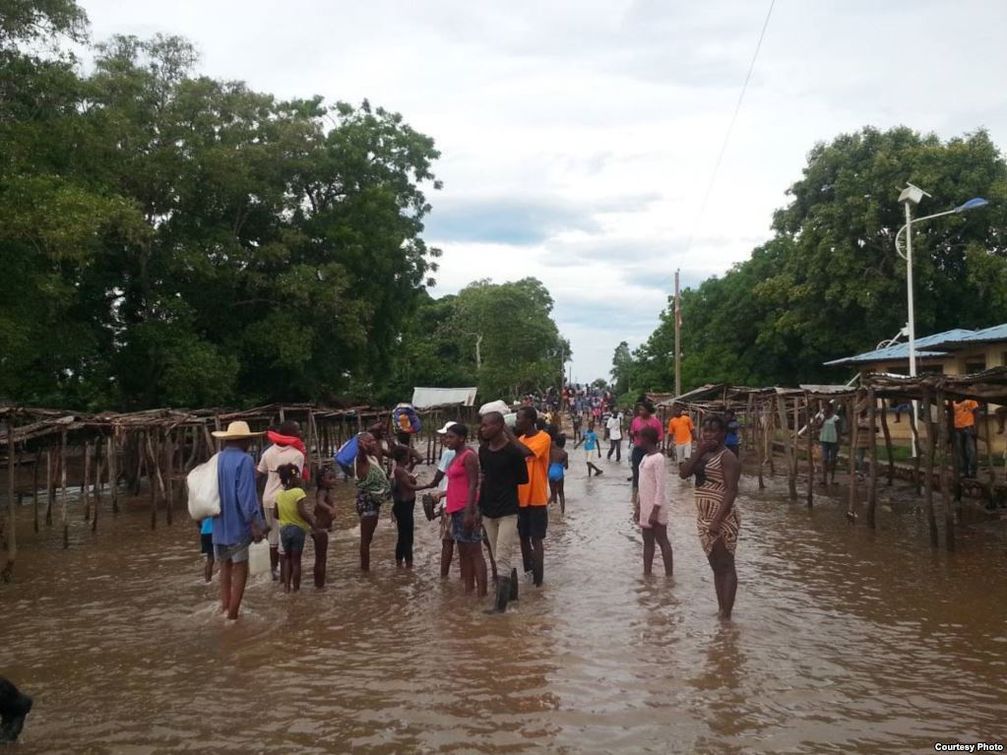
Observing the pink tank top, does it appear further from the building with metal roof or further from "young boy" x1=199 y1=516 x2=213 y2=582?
the building with metal roof

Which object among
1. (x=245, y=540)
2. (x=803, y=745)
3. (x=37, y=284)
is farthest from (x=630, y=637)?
(x=37, y=284)

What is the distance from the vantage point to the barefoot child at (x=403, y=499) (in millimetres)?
8633

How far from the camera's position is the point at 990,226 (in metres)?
27.1

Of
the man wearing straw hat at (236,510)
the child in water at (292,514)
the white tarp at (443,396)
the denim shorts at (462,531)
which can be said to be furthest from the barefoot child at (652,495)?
the white tarp at (443,396)

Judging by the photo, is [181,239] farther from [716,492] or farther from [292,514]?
[716,492]

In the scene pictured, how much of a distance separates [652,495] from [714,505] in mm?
1581

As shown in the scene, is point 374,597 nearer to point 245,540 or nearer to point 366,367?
point 245,540

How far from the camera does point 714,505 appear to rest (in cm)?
678

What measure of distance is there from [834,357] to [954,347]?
56.0ft

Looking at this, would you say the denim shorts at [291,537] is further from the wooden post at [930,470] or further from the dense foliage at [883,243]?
the dense foliage at [883,243]

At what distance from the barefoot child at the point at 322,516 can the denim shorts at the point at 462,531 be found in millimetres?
1247

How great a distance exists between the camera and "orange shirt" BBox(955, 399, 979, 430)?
45.5 feet

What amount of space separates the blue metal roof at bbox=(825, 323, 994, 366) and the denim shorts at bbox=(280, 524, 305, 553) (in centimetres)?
1490

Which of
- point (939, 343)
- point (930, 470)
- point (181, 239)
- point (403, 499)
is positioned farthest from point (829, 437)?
point (181, 239)
